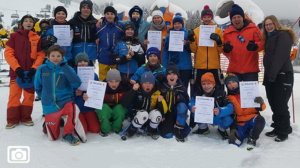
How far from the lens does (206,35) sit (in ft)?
13.9

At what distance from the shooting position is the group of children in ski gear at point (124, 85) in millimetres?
3510

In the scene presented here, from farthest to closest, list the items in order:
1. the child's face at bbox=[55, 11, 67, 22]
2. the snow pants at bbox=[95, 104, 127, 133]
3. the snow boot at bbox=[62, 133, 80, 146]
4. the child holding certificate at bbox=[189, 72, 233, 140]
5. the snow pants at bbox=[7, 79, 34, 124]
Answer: the child's face at bbox=[55, 11, 67, 22] < the snow pants at bbox=[7, 79, 34, 124] < the snow pants at bbox=[95, 104, 127, 133] < the child holding certificate at bbox=[189, 72, 233, 140] < the snow boot at bbox=[62, 133, 80, 146]

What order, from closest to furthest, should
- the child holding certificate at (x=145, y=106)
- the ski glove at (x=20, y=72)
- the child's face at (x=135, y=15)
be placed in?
the child holding certificate at (x=145, y=106), the ski glove at (x=20, y=72), the child's face at (x=135, y=15)

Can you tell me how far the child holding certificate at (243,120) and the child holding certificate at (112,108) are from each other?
73.9 inches

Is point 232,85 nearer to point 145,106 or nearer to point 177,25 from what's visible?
point 145,106

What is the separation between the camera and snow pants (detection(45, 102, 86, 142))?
11.1 feet

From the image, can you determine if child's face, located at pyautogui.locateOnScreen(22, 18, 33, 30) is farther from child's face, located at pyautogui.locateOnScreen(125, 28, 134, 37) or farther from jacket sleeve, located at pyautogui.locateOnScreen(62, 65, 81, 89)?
child's face, located at pyautogui.locateOnScreen(125, 28, 134, 37)

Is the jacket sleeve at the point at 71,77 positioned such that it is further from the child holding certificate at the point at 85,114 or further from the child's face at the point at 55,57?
the child holding certificate at the point at 85,114

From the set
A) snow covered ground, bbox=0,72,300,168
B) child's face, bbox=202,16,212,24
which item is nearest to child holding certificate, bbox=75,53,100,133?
snow covered ground, bbox=0,72,300,168

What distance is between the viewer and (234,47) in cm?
409

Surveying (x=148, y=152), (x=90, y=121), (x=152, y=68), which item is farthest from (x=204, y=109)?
(x=90, y=121)

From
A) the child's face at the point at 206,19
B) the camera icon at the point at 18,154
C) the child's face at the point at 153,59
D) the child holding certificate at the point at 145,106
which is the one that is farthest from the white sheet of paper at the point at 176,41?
the camera icon at the point at 18,154

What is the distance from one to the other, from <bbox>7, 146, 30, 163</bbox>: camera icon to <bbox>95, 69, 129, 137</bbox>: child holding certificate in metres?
1.15

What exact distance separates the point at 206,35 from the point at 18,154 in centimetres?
366
